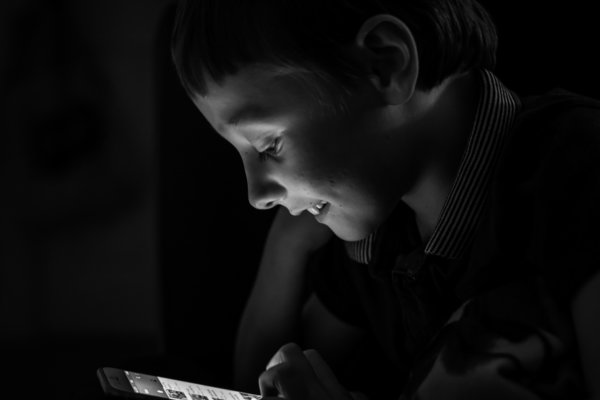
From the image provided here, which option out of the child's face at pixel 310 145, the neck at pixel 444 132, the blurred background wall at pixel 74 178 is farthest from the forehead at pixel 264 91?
the blurred background wall at pixel 74 178

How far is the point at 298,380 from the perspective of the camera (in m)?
0.61

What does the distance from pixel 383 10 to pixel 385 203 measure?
0.16 metres

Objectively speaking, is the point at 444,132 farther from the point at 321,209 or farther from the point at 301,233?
the point at 301,233

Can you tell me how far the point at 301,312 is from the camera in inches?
34.7

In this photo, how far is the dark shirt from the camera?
0.51 metres

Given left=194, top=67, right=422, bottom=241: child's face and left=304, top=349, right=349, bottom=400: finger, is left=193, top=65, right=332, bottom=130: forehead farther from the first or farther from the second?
left=304, top=349, right=349, bottom=400: finger

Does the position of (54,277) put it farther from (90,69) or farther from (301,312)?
(301,312)

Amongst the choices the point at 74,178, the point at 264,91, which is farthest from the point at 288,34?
the point at 74,178

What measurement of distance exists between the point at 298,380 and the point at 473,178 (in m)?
0.22

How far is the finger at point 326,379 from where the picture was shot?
0.63 m

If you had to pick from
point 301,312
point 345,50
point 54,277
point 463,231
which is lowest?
point 54,277

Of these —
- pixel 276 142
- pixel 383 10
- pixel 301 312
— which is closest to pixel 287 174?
pixel 276 142

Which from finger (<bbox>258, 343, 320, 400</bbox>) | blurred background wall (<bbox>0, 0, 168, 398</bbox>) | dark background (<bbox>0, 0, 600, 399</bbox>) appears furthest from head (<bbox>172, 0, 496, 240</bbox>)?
blurred background wall (<bbox>0, 0, 168, 398</bbox>)

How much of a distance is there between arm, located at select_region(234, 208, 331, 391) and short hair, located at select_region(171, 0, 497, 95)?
264 mm
